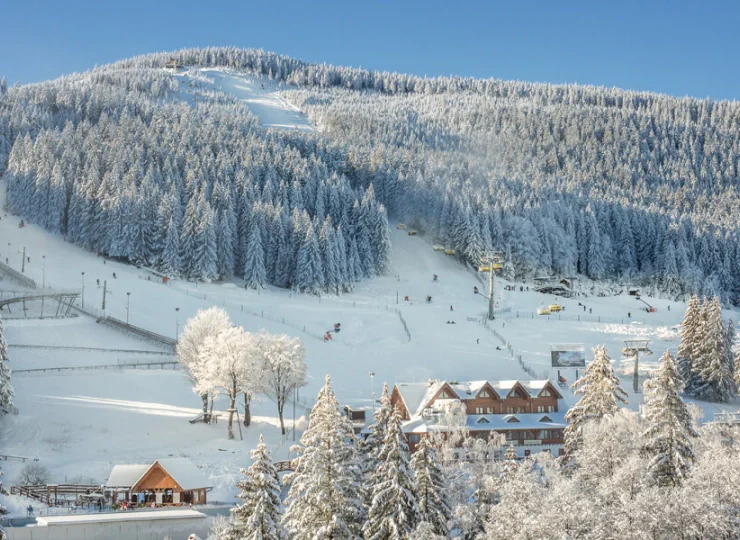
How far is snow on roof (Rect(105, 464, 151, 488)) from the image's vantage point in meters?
39.6

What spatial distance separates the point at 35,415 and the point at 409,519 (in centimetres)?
3150

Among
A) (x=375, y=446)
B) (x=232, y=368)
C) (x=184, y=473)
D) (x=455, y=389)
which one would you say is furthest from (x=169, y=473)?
(x=455, y=389)

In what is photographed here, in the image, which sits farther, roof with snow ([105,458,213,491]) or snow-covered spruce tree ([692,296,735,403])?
snow-covered spruce tree ([692,296,735,403])

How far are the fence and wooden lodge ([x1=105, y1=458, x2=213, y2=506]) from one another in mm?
47970

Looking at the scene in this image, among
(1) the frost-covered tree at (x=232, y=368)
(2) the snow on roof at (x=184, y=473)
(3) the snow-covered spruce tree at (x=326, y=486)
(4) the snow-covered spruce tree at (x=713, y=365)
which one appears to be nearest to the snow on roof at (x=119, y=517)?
(2) the snow on roof at (x=184, y=473)

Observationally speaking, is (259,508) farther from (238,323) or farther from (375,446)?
(238,323)

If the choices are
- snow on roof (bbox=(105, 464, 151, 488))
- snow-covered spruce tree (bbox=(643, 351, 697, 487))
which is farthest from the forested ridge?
snow-covered spruce tree (bbox=(643, 351, 697, 487))

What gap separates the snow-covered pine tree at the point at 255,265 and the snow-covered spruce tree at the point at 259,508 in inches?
2630

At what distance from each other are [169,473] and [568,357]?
40.5 m

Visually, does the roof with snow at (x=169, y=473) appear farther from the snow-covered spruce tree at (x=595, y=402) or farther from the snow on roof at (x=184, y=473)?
the snow-covered spruce tree at (x=595, y=402)

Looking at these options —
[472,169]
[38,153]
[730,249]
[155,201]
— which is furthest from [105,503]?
[472,169]

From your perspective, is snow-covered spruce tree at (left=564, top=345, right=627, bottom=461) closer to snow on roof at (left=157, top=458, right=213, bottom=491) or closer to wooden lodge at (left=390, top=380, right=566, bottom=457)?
wooden lodge at (left=390, top=380, right=566, bottom=457)

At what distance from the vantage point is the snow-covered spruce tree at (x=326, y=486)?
2958cm

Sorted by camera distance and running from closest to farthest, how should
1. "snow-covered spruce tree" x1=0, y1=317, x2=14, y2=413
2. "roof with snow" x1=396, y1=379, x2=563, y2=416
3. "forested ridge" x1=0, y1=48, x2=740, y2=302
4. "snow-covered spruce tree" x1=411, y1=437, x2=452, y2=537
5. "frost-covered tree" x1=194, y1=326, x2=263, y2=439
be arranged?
"snow-covered spruce tree" x1=411, y1=437, x2=452, y2=537 < "snow-covered spruce tree" x1=0, y1=317, x2=14, y2=413 < "frost-covered tree" x1=194, y1=326, x2=263, y2=439 < "roof with snow" x1=396, y1=379, x2=563, y2=416 < "forested ridge" x1=0, y1=48, x2=740, y2=302
